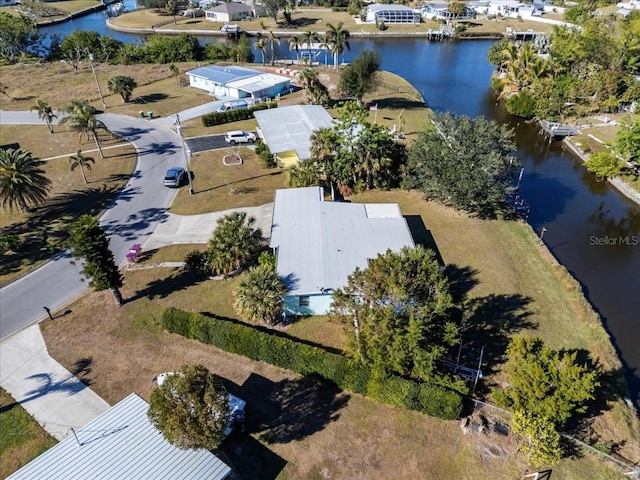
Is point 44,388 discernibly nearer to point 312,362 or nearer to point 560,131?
point 312,362

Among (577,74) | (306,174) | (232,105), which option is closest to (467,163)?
(306,174)

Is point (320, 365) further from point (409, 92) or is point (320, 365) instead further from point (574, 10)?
point (574, 10)

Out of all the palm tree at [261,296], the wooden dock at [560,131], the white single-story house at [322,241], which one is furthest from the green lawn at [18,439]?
the wooden dock at [560,131]

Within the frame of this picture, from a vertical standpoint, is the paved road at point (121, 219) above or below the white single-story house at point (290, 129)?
below

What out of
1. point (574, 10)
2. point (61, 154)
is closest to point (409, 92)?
point (61, 154)

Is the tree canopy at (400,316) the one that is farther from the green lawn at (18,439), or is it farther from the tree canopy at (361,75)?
the tree canopy at (361,75)

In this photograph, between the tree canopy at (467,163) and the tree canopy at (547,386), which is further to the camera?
the tree canopy at (467,163)
